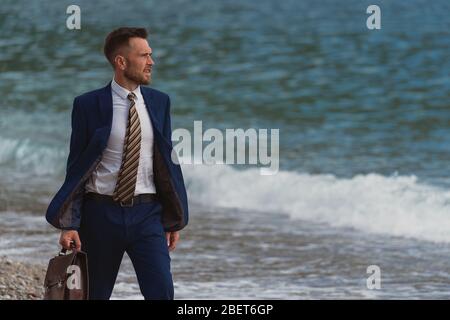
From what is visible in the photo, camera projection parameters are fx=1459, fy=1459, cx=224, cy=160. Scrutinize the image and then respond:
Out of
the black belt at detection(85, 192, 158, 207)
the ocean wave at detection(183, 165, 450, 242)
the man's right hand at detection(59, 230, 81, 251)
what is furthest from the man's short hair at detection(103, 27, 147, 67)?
the ocean wave at detection(183, 165, 450, 242)

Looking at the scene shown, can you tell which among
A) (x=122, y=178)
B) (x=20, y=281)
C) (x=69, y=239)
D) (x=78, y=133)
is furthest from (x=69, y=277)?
(x=20, y=281)

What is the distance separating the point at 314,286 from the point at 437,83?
1414cm

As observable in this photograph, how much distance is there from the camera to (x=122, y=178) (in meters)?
5.38

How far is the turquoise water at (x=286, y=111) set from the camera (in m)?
10.1

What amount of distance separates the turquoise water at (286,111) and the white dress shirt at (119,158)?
2.63 metres

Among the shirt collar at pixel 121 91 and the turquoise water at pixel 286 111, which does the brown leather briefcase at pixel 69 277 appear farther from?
the turquoise water at pixel 286 111

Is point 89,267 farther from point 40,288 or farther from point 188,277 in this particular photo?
point 188,277

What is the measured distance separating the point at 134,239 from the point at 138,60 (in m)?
0.66

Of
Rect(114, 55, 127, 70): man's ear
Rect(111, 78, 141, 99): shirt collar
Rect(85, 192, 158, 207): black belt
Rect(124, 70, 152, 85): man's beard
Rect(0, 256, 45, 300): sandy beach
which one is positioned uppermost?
Rect(114, 55, 127, 70): man's ear

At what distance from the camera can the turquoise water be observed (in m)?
10.1

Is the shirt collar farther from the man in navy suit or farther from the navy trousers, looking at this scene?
the navy trousers

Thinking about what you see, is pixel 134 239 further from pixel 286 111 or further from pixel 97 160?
pixel 286 111
